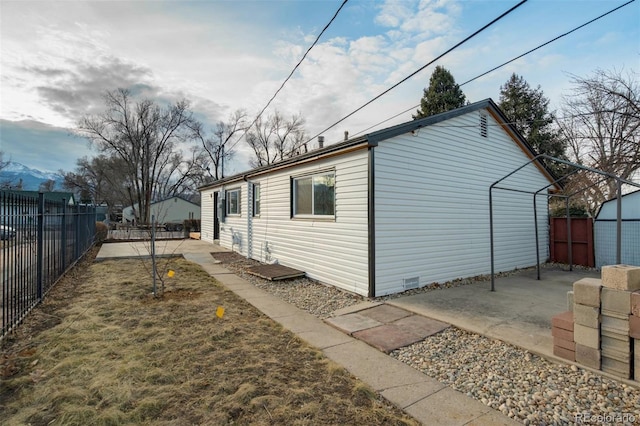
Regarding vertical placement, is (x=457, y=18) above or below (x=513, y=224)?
above

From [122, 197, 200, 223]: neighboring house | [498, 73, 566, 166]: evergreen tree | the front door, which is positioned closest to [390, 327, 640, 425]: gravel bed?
the front door

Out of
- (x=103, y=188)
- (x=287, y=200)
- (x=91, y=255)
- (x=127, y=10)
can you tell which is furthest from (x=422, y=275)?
Result: (x=103, y=188)

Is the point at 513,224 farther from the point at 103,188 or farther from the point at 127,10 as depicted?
the point at 103,188

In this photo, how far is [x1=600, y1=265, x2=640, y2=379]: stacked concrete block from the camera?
276 centimetres

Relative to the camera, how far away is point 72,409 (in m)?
2.37

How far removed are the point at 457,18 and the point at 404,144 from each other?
235 centimetres

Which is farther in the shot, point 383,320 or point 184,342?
point 383,320

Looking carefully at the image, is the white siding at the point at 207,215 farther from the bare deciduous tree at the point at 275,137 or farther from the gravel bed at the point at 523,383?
the bare deciduous tree at the point at 275,137

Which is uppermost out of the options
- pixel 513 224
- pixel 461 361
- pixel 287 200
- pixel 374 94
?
pixel 374 94

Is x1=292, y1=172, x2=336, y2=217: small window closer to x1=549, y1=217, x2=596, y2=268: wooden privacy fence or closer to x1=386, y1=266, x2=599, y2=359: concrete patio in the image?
x1=386, y1=266, x2=599, y2=359: concrete patio

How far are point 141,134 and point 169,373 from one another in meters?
40.0

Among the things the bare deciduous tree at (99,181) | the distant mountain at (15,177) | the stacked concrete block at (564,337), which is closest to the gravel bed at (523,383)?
the stacked concrete block at (564,337)

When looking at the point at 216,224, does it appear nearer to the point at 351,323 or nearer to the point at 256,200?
the point at 256,200

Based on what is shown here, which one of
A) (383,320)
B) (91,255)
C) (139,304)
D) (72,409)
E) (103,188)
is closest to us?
(72,409)
